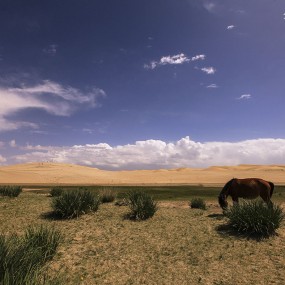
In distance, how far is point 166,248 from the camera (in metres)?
10.5

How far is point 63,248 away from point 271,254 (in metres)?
6.26

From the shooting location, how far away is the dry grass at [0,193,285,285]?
338 inches

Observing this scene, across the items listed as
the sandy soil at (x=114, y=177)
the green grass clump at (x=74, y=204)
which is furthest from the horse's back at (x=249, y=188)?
the sandy soil at (x=114, y=177)

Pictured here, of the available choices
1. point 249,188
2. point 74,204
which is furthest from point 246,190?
point 74,204

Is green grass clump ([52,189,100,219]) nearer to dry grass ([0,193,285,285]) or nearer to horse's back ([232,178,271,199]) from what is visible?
dry grass ([0,193,285,285])

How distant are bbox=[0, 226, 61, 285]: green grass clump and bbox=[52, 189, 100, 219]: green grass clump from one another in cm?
404

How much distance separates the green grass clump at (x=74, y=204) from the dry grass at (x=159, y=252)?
20.8 inches

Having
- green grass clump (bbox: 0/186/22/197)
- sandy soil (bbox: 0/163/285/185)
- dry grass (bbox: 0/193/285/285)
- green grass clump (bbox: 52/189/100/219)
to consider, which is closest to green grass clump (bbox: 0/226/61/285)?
dry grass (bbox: 0/193/285/285)

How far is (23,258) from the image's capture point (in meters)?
7.24

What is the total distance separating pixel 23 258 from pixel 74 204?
287 inches

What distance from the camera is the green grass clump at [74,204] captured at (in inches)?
559

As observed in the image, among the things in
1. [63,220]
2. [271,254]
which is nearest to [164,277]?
[271,254]

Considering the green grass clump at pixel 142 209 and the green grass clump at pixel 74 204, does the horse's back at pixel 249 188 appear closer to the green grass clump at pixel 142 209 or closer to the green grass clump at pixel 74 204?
the green grass clump at pixel 142 209

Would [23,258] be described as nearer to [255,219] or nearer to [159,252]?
[159,252]
